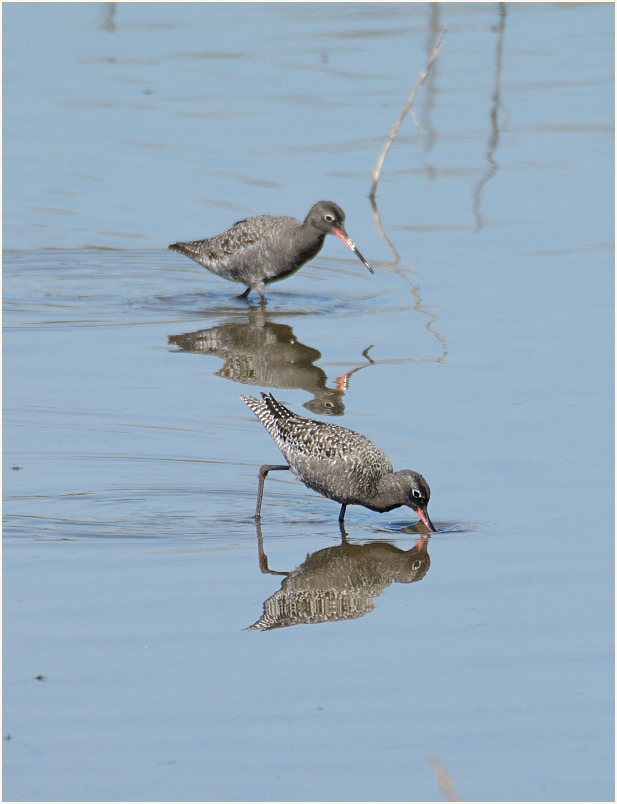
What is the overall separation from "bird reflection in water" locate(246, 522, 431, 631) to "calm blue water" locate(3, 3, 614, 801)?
26mm

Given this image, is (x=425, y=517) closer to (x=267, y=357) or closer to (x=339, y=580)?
(x=339, y=580)

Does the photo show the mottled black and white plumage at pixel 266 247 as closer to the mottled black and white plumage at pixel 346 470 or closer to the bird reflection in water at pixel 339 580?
the mottled black and white plumage at pixel 346 470

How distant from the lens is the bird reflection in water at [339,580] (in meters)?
6.86

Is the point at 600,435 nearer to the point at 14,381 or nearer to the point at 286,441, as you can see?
the point at 286,441

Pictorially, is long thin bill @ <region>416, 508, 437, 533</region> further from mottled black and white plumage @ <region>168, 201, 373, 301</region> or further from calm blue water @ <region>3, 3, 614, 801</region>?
Result: mottled black and white plumage @ <region>168, 201, 373, 301</region>

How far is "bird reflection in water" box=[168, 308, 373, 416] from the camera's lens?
1034 cm

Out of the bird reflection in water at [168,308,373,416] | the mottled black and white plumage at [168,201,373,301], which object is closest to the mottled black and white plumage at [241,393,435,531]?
the bird reflection in water at [168,308,373,416]

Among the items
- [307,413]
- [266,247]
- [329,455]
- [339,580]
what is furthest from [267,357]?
[339,580]

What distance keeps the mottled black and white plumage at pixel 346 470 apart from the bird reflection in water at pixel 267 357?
4.22 feet

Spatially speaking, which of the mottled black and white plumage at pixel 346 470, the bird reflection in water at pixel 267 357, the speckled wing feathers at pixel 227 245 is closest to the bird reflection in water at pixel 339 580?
the mottled black and white plumage at pixel 346 470

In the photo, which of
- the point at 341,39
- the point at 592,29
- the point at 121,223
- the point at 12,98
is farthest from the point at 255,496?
the point at 592,29

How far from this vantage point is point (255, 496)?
8.38 meters

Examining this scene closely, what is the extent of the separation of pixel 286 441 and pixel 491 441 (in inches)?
51.5

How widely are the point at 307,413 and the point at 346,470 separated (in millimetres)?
1871
